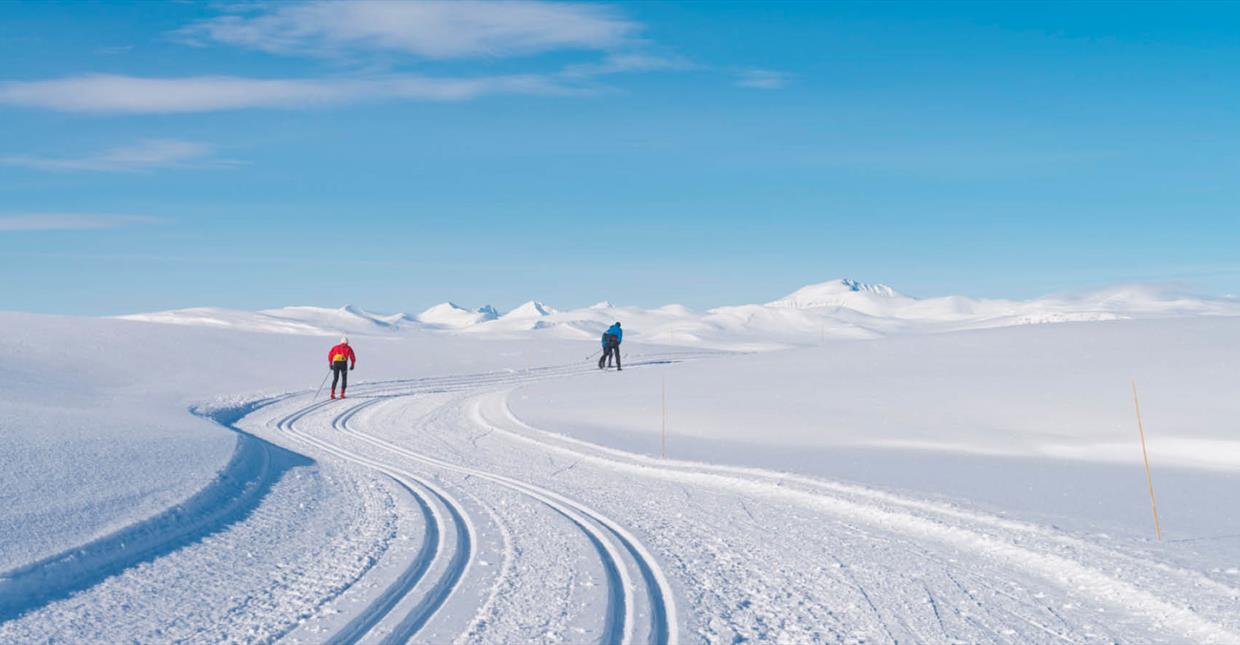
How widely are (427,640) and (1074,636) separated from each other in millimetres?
4137

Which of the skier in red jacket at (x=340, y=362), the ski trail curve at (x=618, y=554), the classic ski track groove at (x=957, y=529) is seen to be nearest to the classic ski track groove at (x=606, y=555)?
the ski trail curve at (x=618, y=554)

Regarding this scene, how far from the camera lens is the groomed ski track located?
6320 millimetres

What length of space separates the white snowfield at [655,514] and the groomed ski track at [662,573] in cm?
4

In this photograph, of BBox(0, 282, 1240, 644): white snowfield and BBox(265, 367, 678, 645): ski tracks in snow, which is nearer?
BBox(265, 367, 678, 645): ski tracks in snow

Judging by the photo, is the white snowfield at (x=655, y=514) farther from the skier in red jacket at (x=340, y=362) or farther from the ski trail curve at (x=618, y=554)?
the skier in red jacket at (x=340, y=362)

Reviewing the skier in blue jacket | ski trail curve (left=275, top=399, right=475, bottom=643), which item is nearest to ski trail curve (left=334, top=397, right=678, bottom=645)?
ski trail curve (left=275, top=399, right=475, bottom=643)

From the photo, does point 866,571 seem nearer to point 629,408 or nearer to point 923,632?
point 923,632

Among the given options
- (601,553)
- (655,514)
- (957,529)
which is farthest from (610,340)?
(601,553)

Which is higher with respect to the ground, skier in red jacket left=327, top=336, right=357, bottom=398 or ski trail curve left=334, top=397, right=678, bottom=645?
skier in red jacket left=327, top=336, right=357, bottom=398

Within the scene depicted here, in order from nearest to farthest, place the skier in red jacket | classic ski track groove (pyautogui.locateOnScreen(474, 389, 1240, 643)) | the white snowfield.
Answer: the white snowfield, classic ski track groove (pyautogui.locateOnScreen(474, 389, 1240, 643)), the skier in red jacket

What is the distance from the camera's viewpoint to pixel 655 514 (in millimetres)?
10555

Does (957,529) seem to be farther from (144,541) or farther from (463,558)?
(144,541)

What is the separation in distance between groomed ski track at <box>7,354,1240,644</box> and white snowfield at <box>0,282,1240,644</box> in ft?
0.12

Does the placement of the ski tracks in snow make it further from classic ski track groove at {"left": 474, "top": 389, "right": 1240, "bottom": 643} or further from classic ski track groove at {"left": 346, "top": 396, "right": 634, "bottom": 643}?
classic ski track groove at {"left": 474, "top": 389, "right": 1240, "bottom": 643}
